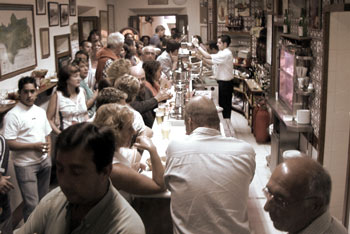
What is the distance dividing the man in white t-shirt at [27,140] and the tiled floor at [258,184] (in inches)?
78.5

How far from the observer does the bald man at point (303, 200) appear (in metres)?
1.48

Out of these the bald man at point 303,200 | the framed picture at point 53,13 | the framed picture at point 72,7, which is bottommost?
the bald man at point 303,200

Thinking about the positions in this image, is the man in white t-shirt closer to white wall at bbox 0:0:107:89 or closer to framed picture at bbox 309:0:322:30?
white wall at bbox 0:0:107:89

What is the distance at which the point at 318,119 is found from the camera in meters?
4.76

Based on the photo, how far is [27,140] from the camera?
13.1ft

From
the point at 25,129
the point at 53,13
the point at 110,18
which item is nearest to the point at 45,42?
the point at 53,13

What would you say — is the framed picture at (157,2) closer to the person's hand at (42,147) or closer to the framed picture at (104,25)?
the framed picture at (104,25)

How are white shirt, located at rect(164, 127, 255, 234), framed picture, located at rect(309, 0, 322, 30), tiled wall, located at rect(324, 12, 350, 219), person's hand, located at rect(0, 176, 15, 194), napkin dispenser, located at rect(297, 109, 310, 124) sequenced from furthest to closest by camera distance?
napkin dispenser, located at rect(297, 109, 310, 124)
framed picture, located at rect(309, 0, 322, 30)
tiled wall, located at rect(324, 12, 350, 219)
person's hand, located at rect(0, 176, 15, 194)
white shirt, located at rect(164, 127, 255, 234)

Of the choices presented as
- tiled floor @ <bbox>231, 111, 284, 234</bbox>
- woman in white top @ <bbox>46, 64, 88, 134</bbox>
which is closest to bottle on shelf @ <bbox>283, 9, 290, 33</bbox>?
tiled floor @ <bbox>231, 111, 284, 234</bbox>

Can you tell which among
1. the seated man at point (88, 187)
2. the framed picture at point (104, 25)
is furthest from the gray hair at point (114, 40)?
the framed picture at point (104, 25)

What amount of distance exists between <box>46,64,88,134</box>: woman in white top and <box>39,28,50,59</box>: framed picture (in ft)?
7.38

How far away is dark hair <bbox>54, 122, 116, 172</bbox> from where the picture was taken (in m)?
1.57

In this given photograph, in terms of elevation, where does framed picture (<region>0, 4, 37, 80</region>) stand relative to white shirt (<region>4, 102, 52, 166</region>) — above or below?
above

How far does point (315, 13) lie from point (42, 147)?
124 inches
